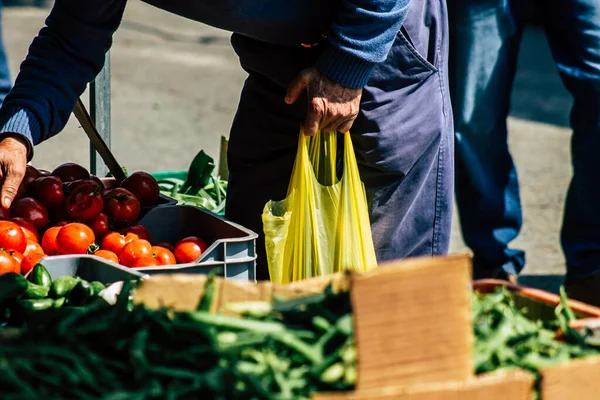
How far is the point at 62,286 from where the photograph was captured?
7.21 ft

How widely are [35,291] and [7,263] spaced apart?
0.84 feet

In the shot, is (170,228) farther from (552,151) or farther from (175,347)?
(552,151)

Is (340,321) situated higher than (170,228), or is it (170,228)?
(340,321)

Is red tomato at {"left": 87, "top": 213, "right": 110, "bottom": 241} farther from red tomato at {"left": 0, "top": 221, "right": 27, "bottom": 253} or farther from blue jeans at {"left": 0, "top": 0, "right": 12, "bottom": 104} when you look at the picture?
blue jeans at {"left": 0, "top": 0, "right": 12, "bottom": 104}

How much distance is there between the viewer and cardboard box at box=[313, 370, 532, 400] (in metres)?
1.49

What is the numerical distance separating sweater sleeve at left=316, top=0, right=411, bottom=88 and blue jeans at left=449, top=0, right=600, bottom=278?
4.22 feet

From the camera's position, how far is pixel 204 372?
158cm

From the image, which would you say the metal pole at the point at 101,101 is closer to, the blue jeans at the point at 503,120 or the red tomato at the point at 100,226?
the red tomato at the point at 100,226

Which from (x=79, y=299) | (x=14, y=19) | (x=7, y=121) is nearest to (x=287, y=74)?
(x=7, y=121)

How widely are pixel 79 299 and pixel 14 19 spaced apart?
35.3 ft

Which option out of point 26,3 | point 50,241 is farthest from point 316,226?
point 26,3

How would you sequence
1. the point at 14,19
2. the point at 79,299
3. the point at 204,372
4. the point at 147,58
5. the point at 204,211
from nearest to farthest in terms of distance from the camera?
the point at 204,372
the point at 79,299
the point at 204,211
the point at 147,58
the point at 14,19

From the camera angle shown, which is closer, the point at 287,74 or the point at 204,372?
the point at 204,372

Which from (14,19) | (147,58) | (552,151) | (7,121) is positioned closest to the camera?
(7,121)
